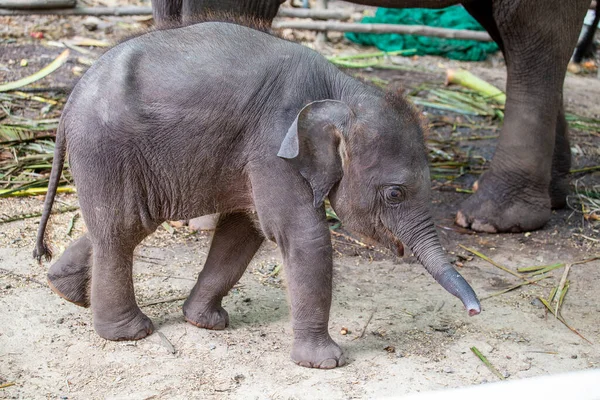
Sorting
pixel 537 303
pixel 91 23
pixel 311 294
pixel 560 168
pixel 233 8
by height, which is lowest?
pixel 91 23

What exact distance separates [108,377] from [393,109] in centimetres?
150

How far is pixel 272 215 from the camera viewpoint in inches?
136

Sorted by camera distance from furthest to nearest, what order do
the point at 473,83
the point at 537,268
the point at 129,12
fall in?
the point at 129,12
the point at 473,83
the point at 537,268

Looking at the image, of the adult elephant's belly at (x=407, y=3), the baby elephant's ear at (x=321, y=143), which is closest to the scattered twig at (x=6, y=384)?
the baby elephant's ear at (x=321, y=143)

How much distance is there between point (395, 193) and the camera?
11.3 feet

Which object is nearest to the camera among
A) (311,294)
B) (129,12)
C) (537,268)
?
(311,294)

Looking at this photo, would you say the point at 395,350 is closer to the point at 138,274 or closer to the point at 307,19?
the point at 138,274

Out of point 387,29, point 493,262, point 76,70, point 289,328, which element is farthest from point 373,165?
point 387,29

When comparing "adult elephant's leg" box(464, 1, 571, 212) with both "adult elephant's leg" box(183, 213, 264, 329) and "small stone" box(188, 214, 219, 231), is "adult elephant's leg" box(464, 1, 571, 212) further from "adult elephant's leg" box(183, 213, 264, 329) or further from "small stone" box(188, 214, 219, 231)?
"adult elephant's leg" box(183, 213, 264, 329)

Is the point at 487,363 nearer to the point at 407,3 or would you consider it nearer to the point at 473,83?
the point at 407,3

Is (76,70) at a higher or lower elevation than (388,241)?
lower

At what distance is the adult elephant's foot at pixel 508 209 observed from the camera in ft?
17.4

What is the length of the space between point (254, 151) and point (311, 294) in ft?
1.96

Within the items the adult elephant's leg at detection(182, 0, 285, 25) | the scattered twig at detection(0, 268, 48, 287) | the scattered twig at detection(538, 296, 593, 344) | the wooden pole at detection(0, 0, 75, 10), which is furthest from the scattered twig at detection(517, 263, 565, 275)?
the wooden pole at detection(0, 0, 75, 10)
